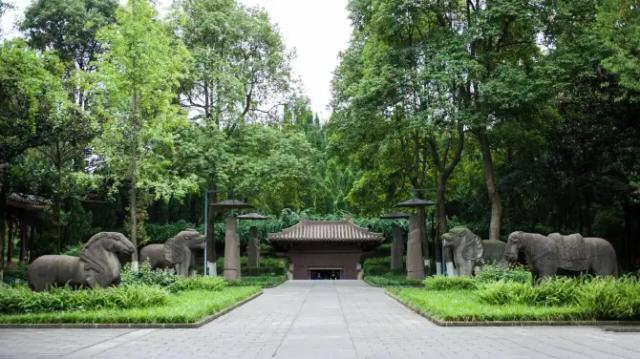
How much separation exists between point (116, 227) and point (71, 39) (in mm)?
11997

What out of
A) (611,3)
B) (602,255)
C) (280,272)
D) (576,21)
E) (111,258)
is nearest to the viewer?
(111,258)

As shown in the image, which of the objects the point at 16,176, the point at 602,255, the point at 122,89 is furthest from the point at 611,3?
the point at 16,176

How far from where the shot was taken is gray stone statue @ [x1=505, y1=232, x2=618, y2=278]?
54.5 ft

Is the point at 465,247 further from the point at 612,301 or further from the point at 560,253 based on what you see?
the point at 612,301

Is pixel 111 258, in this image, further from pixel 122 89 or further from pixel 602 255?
pixel 602 255

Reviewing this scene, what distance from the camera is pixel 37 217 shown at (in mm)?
31906

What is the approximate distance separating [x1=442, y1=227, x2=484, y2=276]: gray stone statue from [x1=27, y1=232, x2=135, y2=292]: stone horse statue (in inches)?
451

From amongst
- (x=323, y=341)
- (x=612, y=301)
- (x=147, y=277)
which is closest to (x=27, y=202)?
(x=147, y=277)

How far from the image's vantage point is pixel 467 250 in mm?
21688

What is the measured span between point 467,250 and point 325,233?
16.2 meters

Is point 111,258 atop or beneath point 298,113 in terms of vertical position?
beneath

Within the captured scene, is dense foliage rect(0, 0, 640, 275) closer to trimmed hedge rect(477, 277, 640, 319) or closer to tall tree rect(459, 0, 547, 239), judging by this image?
tall tree rect(459, 0, 547, 239)

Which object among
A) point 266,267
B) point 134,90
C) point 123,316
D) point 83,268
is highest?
point 134,90

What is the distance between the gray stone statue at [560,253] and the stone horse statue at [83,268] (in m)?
10.3
